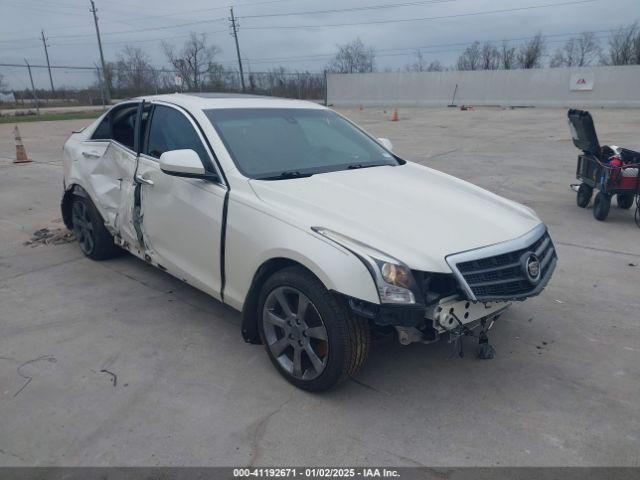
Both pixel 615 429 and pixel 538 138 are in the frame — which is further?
pixel 538 138

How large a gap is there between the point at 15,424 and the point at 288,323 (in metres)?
1.62

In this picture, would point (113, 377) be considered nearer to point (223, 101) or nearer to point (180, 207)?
point (180, 207)

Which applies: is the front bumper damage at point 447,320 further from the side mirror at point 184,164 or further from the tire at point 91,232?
the tire at point 91,232

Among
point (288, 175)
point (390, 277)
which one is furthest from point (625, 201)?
point (390, 277)

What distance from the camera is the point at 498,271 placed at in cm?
295

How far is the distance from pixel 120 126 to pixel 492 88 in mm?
37528

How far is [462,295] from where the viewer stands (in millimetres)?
2836

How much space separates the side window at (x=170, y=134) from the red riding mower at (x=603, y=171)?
540 centimetres

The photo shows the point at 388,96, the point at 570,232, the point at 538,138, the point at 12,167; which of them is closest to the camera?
the point at 570,232

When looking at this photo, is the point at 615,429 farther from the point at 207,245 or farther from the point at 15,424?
the point at 15,424

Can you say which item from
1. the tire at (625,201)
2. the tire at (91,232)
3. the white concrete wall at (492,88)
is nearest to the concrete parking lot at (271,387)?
the tire at (91,232)

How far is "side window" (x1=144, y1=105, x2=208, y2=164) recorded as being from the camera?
388 centimetres

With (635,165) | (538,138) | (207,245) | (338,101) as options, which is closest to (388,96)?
(338,101)

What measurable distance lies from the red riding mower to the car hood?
3.71 meters
